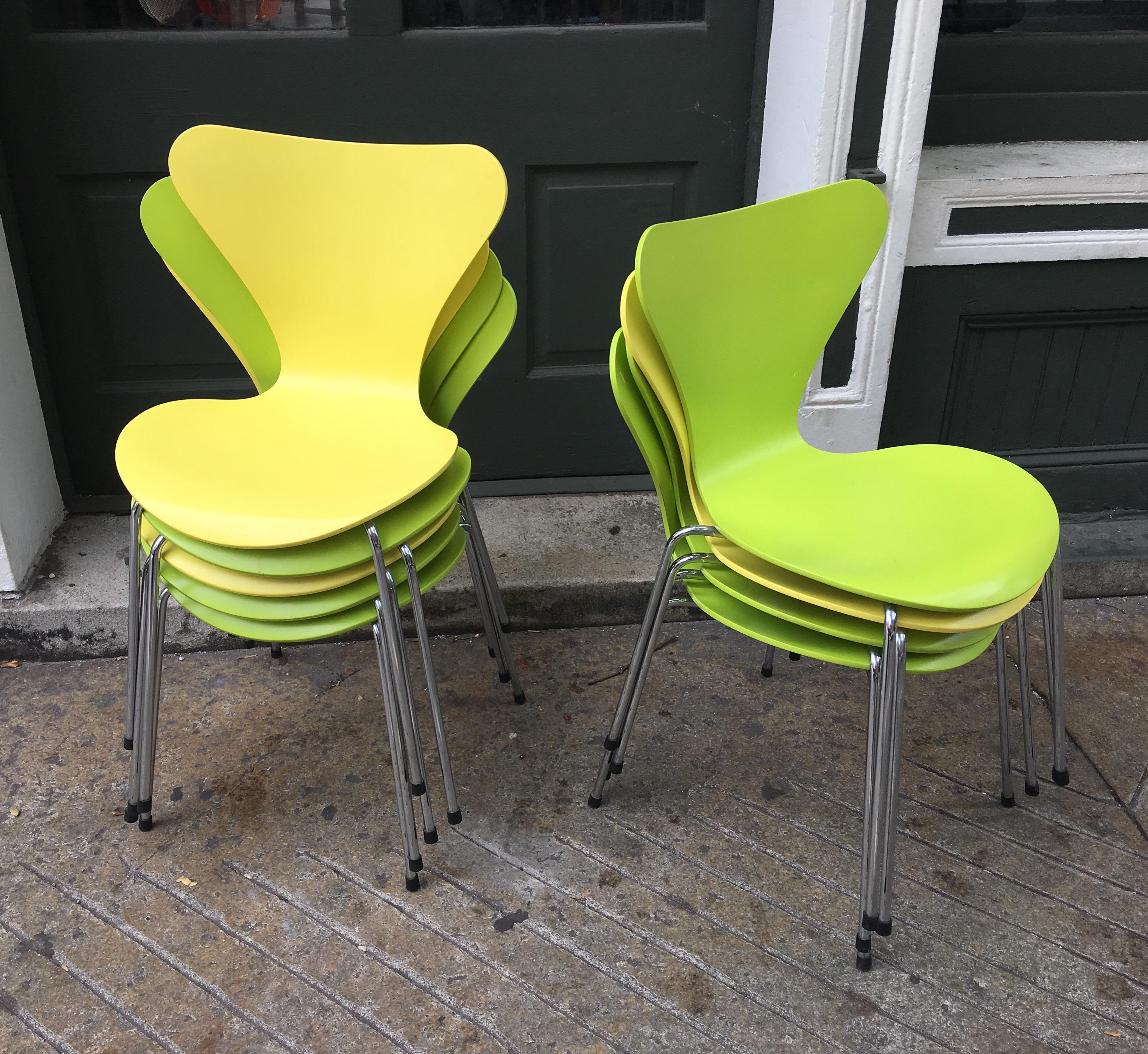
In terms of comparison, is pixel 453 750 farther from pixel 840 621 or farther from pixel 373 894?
pixel 840 621

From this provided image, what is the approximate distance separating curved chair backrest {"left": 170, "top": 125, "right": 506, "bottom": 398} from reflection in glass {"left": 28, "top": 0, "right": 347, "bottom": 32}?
1.86ft

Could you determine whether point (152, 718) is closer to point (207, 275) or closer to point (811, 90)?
point (207, 275)

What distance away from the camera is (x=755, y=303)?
1.86 metres

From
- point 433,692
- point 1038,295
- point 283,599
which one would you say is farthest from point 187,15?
point 1038,295

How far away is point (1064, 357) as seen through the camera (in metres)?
2.78

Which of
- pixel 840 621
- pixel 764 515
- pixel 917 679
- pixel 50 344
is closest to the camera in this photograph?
pixel 840 621

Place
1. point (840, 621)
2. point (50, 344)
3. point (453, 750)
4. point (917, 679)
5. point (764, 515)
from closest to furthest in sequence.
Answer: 1. point (840, 621)
2. point (764, 515)
3. point (453, 750)
4. point (917, 679)
5. point (50, 344)

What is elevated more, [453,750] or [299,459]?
[299,459]

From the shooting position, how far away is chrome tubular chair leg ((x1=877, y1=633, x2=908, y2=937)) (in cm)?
155

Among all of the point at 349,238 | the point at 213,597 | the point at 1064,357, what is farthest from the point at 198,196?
the point at 1064,357

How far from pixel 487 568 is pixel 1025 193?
1.61m

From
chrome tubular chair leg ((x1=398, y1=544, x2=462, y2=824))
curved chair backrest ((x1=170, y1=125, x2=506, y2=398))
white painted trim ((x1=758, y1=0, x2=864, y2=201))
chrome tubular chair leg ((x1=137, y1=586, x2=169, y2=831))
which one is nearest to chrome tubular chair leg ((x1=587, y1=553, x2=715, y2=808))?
chrome tubular chair leg ((x1=398, y1=544, x2=462, y2=824))

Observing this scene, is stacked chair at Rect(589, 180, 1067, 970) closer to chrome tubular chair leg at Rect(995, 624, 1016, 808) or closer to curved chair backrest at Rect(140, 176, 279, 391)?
chrome tubular chair leg at Rect(995, 624, 1016, 808)

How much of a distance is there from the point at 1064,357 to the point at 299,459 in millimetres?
2075
